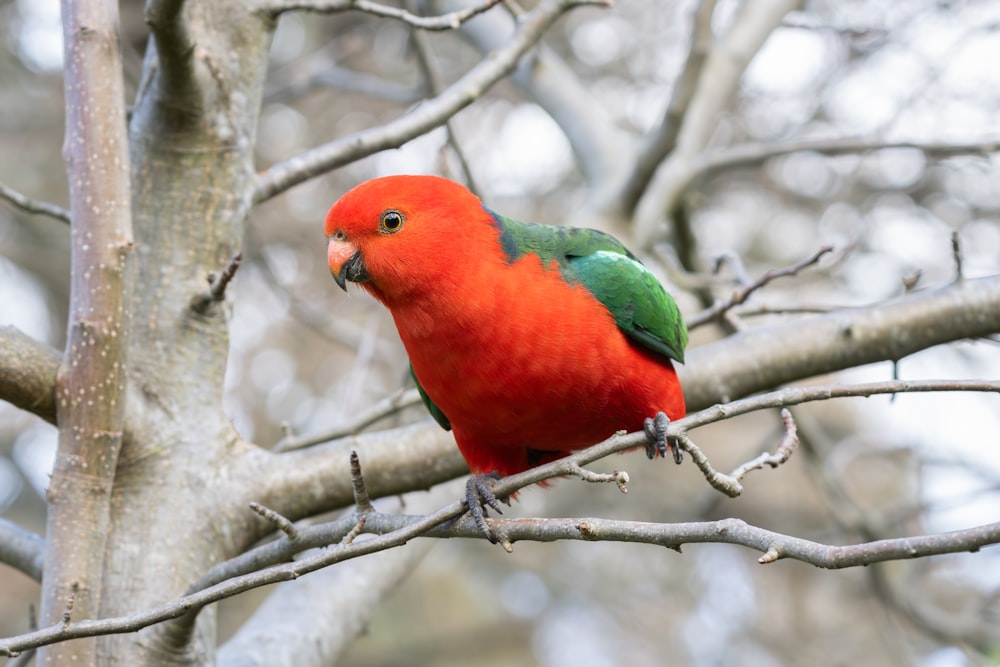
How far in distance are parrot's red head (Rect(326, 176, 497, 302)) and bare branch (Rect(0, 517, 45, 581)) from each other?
126 centimetres

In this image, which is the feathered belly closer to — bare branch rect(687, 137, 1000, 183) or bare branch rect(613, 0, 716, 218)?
bare branch rect(613, 0, 716, 218)

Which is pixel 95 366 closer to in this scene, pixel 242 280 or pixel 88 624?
pixel 88 624

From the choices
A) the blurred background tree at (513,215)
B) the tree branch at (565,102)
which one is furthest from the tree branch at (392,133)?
the tree branch at (565,102)

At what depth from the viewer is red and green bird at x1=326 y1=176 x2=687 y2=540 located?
9.79 feet

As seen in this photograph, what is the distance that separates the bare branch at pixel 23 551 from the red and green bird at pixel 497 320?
127 cm

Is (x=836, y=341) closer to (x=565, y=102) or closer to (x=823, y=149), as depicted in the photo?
(x=823, y=149)

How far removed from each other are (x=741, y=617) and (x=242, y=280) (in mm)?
5786

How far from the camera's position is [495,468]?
3.35 metres

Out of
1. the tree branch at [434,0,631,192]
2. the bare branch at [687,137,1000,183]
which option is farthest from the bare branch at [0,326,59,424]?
the tree branch at [434,0,631,192]

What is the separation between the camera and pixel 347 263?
10.2 feet

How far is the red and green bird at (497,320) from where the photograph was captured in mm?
2984

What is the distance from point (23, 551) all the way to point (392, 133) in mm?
1849

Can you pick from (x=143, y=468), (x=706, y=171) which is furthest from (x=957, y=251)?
(x=143, y=468)

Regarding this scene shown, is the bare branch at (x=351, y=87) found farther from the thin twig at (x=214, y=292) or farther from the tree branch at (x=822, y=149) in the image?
the thin twig at (x=214, y=292)
